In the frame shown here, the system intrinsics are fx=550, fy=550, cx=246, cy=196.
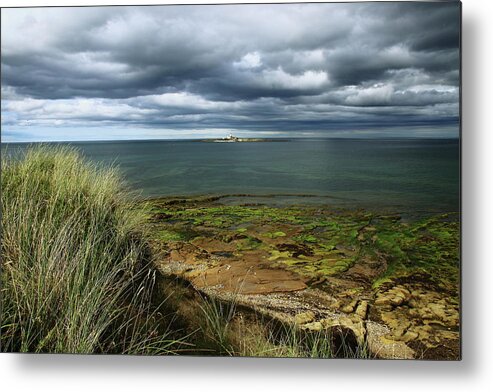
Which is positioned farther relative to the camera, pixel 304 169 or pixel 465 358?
pixel 304 169

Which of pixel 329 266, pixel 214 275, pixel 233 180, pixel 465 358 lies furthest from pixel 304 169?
pixel 465 358

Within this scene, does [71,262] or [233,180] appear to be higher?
Answer: [233,180]

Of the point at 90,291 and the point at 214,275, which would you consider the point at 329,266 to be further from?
the point at 90,291

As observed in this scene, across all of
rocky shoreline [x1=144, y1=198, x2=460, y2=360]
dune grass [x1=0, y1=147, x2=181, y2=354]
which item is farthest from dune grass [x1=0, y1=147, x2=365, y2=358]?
rocky shoreline [x1=144, y1=198, x2=460, y2=360]

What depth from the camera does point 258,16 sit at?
3.10 m

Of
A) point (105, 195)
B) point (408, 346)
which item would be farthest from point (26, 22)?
point (408, 346)

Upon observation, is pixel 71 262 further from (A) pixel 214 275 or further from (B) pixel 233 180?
(B) pixel 233 180

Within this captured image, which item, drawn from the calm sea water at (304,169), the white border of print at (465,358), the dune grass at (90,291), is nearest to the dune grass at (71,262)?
the dune grass at (90,291)

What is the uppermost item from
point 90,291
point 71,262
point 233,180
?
point 233,180

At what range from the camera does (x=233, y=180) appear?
10.5 ft

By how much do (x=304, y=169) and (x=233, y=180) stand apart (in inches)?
16.4

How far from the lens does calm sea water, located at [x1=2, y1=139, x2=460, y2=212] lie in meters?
3.06

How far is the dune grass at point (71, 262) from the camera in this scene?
308cm

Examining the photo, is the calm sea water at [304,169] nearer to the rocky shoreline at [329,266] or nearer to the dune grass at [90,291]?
the rocky shoreline at [329,266]
